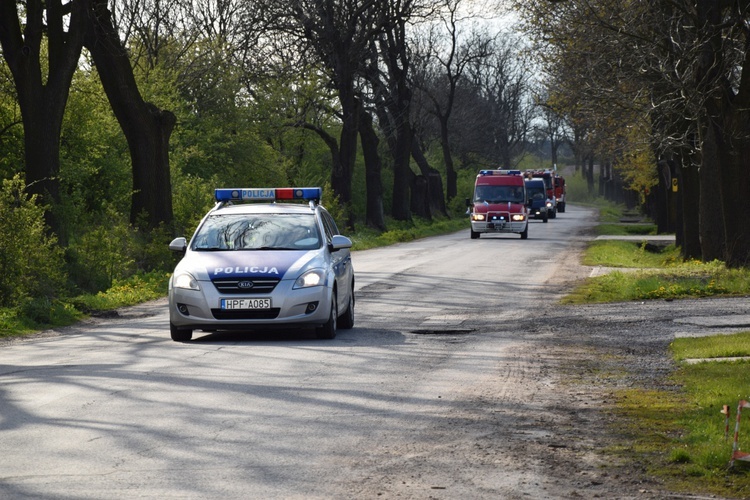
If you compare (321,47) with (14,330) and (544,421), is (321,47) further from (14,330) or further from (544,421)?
(544,421)

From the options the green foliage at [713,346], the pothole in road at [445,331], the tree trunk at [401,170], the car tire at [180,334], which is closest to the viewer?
the green foliage at [713,346]

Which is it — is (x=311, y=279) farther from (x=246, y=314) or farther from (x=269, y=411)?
(x=269, y=411)

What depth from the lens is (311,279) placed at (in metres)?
15.0

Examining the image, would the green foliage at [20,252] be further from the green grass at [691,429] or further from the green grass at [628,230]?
the green grass at [628,230]

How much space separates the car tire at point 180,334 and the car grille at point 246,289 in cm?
75

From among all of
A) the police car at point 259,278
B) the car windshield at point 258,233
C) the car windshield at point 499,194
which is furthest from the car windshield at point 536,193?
the police car at point 259,278

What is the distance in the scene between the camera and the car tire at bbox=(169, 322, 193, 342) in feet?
49.9

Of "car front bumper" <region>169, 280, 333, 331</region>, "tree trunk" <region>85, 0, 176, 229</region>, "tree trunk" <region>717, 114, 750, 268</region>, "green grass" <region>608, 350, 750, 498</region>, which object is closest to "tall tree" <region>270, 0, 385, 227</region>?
"tree trunk" <region>85, 0, 176, 229</region>

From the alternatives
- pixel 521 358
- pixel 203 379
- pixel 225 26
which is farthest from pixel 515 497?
pixel 225 26

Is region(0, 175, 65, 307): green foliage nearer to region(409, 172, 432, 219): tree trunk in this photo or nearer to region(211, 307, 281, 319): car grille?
region(211, 307, 281, 319): car grille

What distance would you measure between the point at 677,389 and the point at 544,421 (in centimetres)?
212

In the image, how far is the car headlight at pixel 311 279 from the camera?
14906 millimetres

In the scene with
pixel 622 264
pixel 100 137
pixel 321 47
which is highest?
pixel 321 47

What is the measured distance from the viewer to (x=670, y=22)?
89.5 ft
